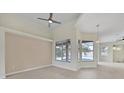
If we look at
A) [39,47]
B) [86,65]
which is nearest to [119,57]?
[86,65]

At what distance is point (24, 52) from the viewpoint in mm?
5473

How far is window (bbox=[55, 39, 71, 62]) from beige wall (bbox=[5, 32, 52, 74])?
0.69 metres

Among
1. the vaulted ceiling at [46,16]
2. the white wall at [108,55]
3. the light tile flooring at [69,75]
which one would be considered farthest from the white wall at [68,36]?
the white wall at [108,55]

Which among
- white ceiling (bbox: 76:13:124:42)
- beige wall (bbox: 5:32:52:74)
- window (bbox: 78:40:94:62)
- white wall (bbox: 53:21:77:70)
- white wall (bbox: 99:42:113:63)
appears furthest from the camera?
white wall (bbox: 99:42:113:63)

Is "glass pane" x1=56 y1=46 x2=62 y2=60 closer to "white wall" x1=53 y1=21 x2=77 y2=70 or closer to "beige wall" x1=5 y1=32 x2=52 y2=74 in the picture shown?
"white wall" x1=53 y1=21 x2=77 y2=70

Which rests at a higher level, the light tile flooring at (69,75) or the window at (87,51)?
the window at (87,51)

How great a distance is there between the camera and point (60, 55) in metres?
7.48

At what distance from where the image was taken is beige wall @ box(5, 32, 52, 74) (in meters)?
4.56

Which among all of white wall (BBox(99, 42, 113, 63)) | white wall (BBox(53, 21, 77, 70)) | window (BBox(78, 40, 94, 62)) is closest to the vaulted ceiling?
white wall (BBox(53, 21, 77, 70))

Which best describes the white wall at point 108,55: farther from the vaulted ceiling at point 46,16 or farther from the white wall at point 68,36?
the white wall at point 68,36

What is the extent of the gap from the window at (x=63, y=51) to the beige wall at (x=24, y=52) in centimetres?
69

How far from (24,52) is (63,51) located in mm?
2620

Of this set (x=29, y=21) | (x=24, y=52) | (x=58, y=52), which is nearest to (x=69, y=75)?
(x=24, y=52)

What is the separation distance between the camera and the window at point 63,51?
6.64 meters
